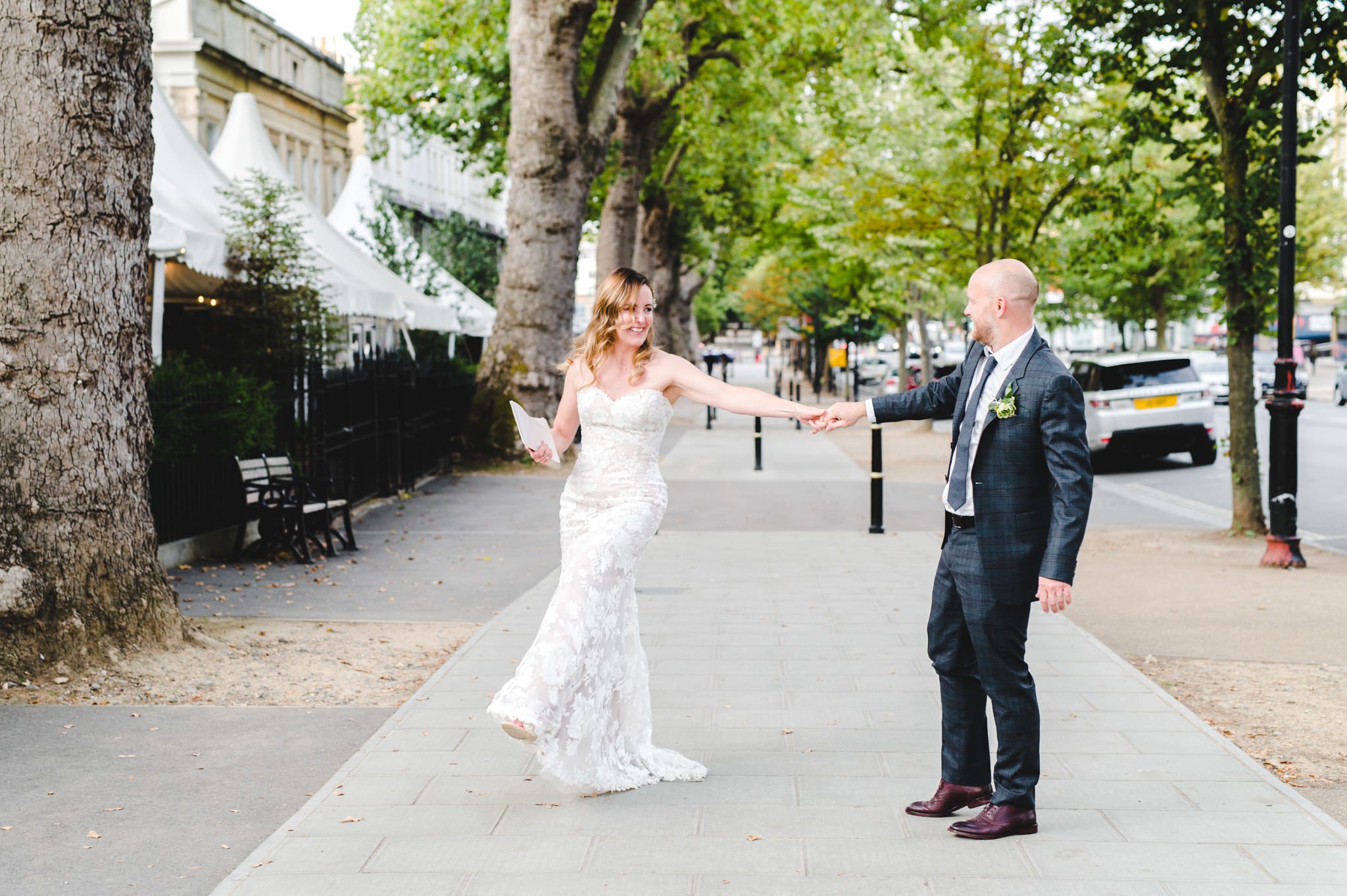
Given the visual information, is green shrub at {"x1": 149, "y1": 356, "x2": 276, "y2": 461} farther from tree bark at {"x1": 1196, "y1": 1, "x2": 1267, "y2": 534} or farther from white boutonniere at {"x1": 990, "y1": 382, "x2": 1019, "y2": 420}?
tree bark at {"x1": 1196, "y1": 1, "x2": 1267, "y2": 534}

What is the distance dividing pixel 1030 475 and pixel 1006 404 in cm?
24

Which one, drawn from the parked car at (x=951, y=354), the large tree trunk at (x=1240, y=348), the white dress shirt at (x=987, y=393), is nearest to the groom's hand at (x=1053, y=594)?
the white dress shirt at (x=987, y=393)

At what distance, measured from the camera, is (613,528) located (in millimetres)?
5066

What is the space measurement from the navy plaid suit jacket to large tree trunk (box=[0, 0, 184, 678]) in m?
4.34

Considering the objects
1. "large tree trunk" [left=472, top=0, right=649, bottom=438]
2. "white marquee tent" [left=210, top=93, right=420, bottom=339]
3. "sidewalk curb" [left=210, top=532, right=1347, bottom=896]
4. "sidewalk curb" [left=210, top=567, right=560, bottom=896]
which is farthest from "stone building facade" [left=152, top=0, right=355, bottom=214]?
"sidewalk curb" [left=210, top=532, right=1347, bottom=896]

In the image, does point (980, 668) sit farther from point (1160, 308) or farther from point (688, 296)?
point (688, 296)

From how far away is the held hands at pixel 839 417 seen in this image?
5340 mm

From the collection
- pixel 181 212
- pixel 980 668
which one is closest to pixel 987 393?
pixel 980 668

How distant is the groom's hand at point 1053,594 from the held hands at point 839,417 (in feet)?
3.77

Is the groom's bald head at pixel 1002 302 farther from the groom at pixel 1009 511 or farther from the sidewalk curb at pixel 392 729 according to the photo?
the sidewalk curb at pixel 392 729

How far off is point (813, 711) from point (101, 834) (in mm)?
2917

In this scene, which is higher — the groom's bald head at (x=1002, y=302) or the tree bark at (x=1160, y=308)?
the tree bark at (x=1160, y=308)

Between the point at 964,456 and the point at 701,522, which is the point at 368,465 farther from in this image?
the point at 964,456

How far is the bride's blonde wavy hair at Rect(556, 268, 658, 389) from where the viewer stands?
5.07 meters
